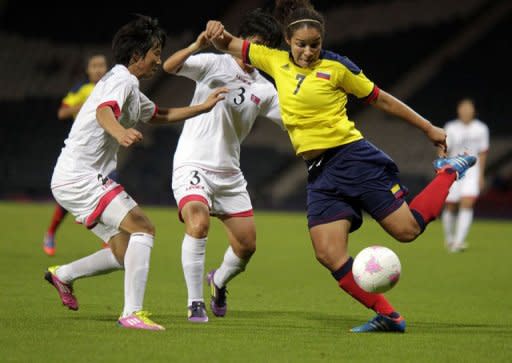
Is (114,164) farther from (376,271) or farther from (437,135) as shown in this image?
(437,135)

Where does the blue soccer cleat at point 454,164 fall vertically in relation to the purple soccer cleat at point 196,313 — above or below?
above

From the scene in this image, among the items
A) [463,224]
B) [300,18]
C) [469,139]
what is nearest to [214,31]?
[300,18]

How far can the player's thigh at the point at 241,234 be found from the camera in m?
7.17

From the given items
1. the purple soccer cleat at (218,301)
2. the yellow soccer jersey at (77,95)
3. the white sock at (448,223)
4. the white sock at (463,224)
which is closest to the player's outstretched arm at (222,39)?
the purple soccer cleat at (218,301)

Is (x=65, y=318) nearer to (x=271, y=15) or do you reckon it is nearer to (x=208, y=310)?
(x=208, y=310)

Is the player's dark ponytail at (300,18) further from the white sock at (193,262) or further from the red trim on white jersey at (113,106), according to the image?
the white sock at (193,262)

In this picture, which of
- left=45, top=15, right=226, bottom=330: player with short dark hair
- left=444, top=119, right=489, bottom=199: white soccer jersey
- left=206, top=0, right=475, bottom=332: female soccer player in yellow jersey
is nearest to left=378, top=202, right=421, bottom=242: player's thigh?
left=206, top=0, right=475, bottom=332: female soccer player in yellow jersey

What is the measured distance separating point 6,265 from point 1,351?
514cm

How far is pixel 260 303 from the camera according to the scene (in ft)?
25.8

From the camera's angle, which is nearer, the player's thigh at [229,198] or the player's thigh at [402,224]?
the player's thigh at [402,224]

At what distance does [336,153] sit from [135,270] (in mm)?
1508

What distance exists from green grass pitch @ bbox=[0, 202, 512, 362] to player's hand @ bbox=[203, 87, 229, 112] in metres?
1.46

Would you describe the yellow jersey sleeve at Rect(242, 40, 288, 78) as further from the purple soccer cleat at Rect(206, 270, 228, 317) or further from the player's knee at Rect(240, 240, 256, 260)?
the purple soccer cleat at Rect(206, 270, 228, 317)

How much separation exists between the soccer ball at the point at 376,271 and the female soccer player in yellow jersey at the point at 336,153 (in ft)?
0.41
